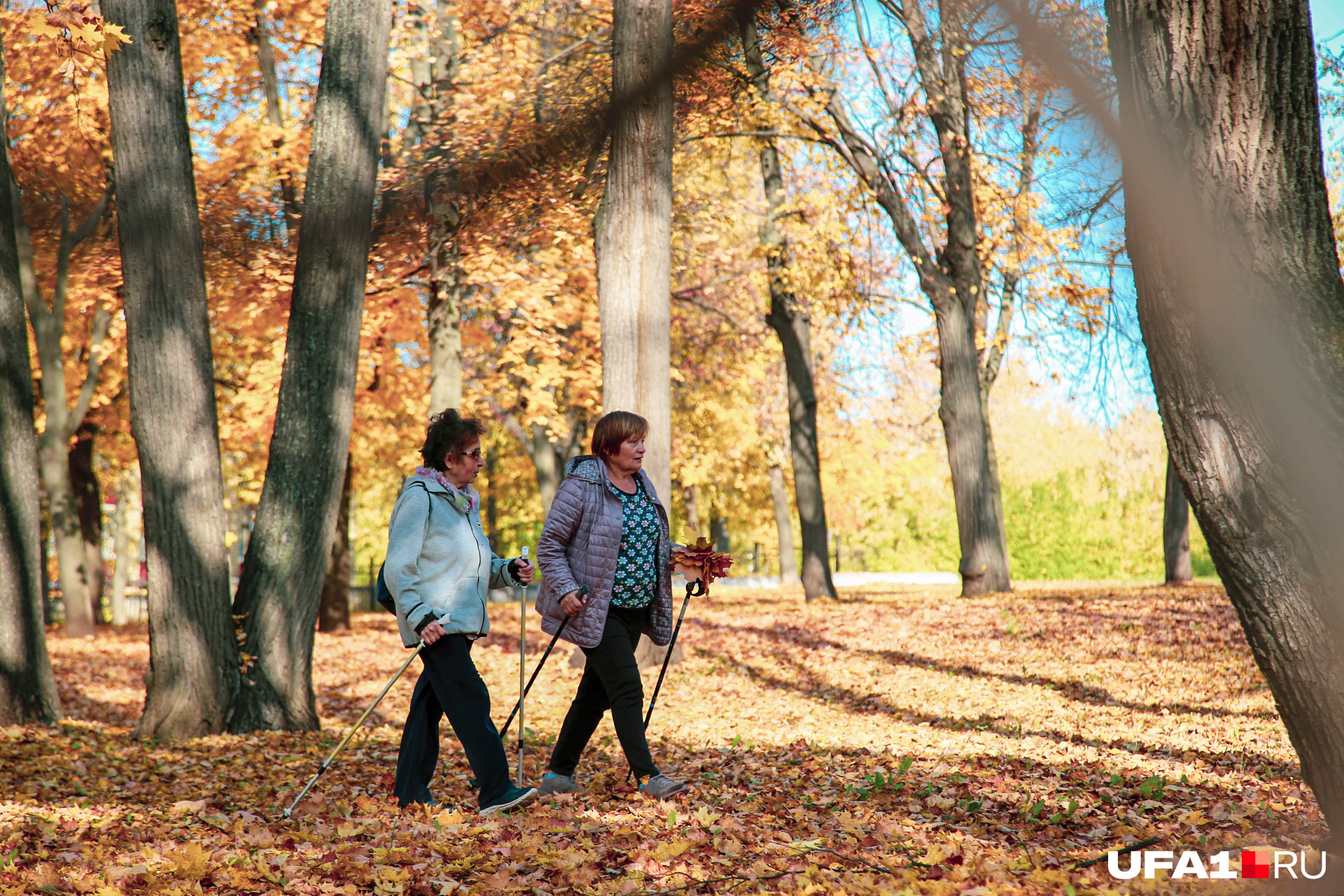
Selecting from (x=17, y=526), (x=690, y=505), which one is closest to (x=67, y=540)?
(x=17, y=526)

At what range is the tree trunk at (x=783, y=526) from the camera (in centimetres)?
2791

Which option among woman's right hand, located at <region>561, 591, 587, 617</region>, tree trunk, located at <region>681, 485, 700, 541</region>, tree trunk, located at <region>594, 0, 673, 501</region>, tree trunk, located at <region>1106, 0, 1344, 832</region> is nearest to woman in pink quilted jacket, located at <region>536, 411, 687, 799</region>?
woman's right hand, located at <region>561, 591, 587, 617</region>

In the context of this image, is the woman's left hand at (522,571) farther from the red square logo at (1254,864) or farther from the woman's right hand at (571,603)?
the red square logo at (1254,864)

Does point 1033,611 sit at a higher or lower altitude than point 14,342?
lower

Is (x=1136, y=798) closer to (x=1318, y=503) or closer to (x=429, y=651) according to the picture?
(x=1318, y=503)

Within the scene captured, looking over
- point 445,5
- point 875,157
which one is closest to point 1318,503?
point 875,157

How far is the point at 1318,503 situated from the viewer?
10.1ft

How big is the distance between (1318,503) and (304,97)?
16417 millimetres

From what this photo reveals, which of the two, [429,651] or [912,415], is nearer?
[429,651]

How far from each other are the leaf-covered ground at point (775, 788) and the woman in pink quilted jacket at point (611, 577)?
39 centimetres

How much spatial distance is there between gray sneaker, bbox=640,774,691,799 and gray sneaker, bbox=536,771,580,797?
386mm

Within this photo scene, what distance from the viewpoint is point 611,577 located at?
480 centimetres

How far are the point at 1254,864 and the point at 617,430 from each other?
2996 millimetres

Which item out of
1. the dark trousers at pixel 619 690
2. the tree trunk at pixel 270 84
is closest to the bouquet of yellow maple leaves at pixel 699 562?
the dark trousers at pixel 619 690
